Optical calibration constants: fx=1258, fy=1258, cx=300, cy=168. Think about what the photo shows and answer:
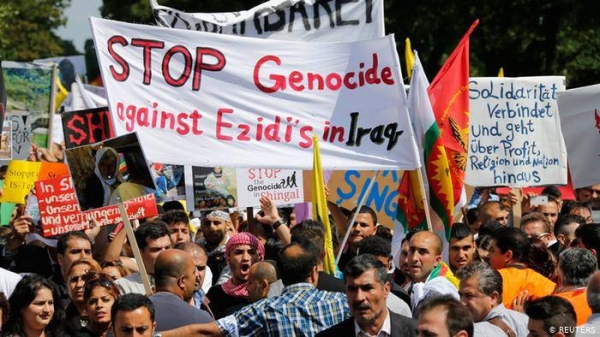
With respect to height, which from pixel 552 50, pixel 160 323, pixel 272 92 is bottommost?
pixel 160 323

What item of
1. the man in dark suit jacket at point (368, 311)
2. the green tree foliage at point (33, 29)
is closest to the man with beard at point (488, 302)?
the man in dark suit jacket at point (368, 311)

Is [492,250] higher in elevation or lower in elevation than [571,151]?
lower

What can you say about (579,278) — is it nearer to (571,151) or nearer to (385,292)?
(385,292)

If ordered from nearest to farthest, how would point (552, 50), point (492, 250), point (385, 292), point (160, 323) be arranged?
point (385, 292) < point (160, 323) < point (492, 250) < point (552, 50)

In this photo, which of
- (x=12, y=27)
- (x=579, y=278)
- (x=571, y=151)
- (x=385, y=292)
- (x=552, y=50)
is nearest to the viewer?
(x=385, y=292)

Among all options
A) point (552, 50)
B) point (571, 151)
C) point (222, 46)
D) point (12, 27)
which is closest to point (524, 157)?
point (571, 151)

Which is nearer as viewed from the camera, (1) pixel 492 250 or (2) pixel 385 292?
(2) pixel 385 292

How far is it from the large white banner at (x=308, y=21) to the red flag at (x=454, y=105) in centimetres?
67

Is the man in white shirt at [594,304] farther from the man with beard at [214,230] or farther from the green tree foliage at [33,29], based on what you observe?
the green tree foliage at [33,29]

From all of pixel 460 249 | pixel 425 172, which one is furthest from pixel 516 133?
pixel 460 249

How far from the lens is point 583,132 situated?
12.5m

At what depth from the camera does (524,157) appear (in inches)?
509

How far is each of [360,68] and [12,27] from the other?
164 feet

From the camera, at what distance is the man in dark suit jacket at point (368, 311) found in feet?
19.9
